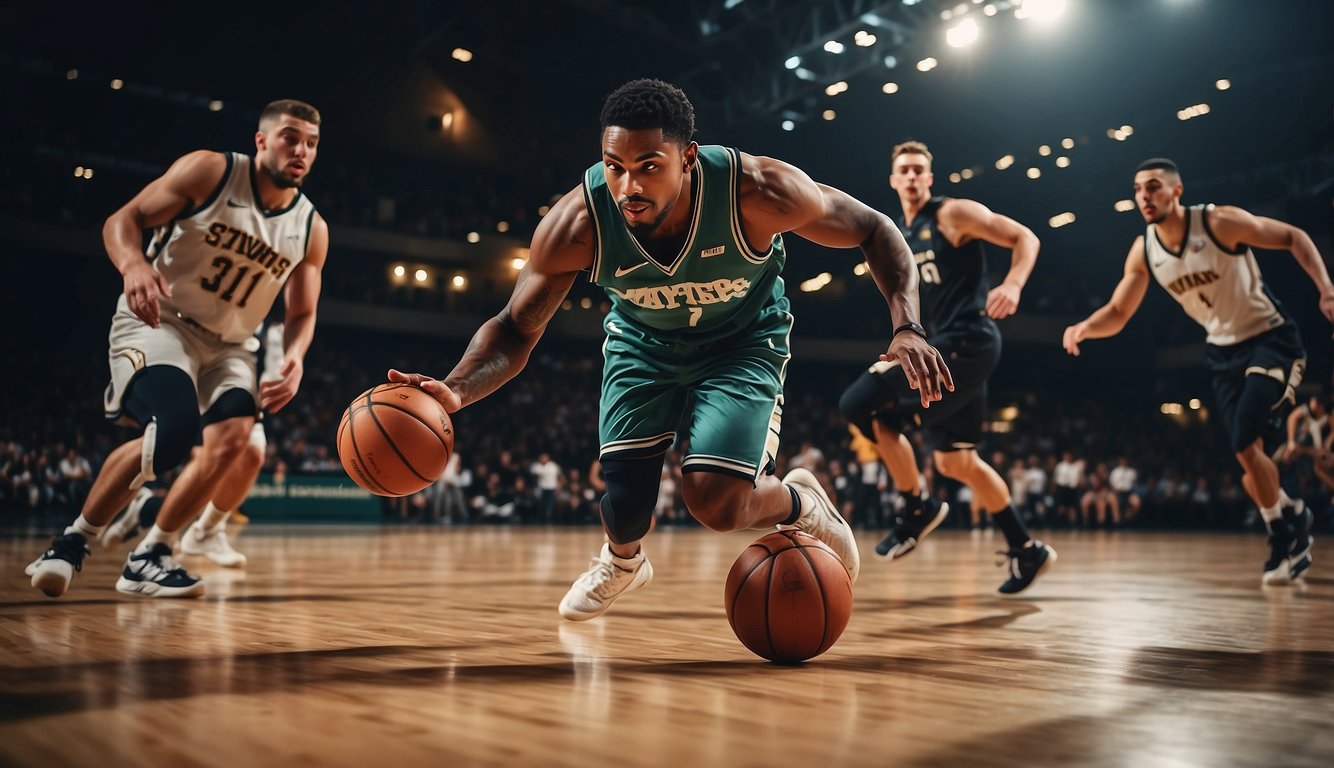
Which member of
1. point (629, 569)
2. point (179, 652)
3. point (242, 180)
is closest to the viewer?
point (179, 652)

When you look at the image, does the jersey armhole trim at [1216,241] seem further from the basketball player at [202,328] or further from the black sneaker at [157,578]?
the black sneaker at [157,578]

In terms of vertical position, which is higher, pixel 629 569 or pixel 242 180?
pixel 242 180

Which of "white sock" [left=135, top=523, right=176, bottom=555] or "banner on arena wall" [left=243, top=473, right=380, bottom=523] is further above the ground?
"white sock" [left=135, top=523, right=176, bottom=555]

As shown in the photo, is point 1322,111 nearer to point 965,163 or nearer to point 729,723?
point 965,163

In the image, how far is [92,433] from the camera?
19359 mm

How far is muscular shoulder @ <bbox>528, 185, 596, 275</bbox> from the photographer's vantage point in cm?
312

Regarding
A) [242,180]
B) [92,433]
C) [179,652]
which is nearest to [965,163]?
[92,433]

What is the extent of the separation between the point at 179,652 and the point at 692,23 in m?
17.4

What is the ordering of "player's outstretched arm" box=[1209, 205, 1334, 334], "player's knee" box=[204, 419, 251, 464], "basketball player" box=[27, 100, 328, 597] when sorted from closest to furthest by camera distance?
"basketball player" box=[27, 100, 328, 597]
"player's knee" box=[204, 419, 251, 464]
"player's outstretched arm" box=[1209, 205, 1334, 334]

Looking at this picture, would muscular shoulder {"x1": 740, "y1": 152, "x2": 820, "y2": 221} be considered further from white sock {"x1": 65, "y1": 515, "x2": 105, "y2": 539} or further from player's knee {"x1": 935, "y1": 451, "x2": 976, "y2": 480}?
white sock {"x1": 65, "y1": 515, "x2": 105, "y2": 539}

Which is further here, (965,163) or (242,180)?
(965,163)

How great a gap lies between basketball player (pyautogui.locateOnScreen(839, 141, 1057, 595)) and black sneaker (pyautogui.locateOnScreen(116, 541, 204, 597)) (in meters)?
3.00

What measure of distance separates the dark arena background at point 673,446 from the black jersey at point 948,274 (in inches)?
55.7

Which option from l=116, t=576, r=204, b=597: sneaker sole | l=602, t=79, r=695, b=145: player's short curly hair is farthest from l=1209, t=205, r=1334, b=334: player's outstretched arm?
l=116, t=576, r=204, b=597: sneaker sole
